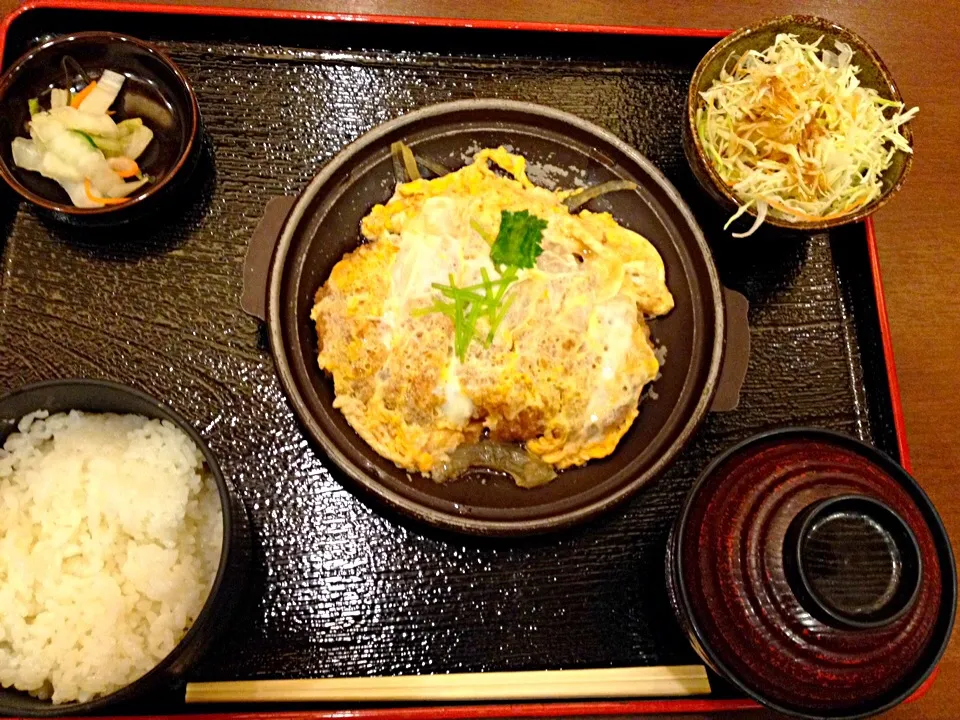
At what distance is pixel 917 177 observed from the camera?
2793mm

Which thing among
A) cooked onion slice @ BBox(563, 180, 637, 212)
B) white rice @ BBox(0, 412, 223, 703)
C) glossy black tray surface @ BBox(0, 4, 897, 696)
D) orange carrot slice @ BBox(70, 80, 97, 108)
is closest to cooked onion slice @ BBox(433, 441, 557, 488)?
glossy black tray surface @ BBox(0, 4, 897, 696)

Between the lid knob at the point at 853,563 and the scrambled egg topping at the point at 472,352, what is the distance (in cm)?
68

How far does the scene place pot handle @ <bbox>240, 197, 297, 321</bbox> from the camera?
7.05ft

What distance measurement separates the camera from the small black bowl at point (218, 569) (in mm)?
1696

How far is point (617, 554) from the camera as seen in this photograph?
2.22m

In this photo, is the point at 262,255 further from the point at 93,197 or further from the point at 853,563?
the point at 853,563

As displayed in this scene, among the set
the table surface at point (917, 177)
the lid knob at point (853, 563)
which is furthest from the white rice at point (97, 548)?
the table surface at point (917, 177)

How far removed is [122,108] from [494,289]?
1.35 meters

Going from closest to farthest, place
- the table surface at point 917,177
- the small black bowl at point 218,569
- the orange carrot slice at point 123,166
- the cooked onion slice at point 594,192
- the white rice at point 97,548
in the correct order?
the small black bowl at point 218,569, the white rice at point 97,548, the orange carrot slice at point 123,166, the cooked onion slice at point 594,192, the table surface at point 917,177

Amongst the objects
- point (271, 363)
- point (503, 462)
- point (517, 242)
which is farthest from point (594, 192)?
point (271, 363)

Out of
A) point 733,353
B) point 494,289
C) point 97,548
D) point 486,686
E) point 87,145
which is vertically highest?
point 87,145

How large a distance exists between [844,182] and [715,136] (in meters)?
0.44

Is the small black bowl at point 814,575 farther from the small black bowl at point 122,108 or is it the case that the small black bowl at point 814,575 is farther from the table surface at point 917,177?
the small black bowl at point 122,108

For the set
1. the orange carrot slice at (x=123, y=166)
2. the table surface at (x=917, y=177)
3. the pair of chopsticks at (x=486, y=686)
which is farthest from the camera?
the table surface at (x=917, y=177)
